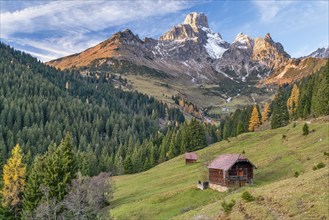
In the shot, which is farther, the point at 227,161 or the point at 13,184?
the point at 227,161

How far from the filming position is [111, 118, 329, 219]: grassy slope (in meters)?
38.5

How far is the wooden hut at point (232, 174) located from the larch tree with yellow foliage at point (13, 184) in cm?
3810

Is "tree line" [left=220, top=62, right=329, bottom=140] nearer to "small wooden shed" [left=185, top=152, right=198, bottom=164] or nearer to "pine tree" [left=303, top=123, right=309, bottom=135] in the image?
"pine tree" [left=303, top=123, right=309, bottom=135]

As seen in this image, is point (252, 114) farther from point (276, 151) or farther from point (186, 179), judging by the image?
point (186, 179)

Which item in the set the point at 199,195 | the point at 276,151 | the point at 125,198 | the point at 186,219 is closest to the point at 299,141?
the point at 276,151

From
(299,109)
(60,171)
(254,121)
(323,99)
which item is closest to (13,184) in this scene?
(60,171)

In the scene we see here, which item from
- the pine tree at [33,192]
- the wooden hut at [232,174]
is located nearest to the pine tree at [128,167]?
the wooden hut at [232,174]

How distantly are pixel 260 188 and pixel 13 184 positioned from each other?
47.6 meters

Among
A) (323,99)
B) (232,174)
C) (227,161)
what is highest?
(323,99)

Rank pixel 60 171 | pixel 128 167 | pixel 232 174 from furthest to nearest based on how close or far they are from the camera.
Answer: pixel 128 167 → pixel 232 174 → pixel 60 171

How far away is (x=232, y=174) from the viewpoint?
73.9 m

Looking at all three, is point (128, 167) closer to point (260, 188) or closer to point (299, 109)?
point (299, 109)

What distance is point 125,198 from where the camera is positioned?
81812 millimetres

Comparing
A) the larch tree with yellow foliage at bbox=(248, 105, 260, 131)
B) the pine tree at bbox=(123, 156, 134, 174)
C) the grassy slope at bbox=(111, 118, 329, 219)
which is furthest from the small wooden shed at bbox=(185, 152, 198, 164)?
the larch tree with yellow foliage at bbox=(248, 105, 260, 131)
